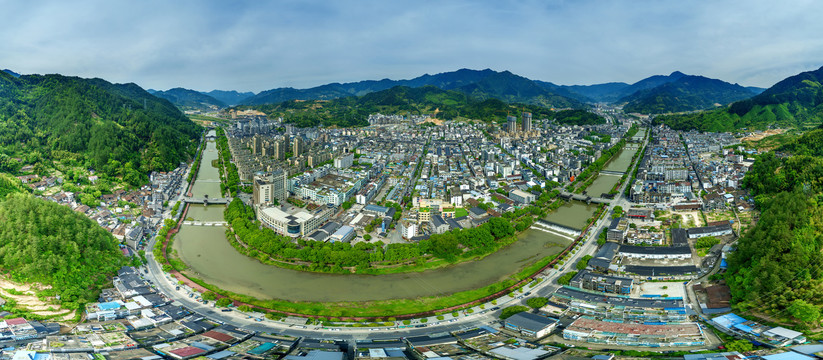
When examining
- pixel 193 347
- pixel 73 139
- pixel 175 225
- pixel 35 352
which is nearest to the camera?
pixel 35 352

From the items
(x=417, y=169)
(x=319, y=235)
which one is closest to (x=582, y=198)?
(x=417, y=169)

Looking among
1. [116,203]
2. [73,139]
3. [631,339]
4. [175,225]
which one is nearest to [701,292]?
[631,339]

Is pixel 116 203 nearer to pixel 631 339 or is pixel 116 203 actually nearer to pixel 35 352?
pixel 35 352

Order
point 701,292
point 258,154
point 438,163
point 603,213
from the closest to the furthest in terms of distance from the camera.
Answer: point 701,292
point 603,213
point 438,163
point 258,154

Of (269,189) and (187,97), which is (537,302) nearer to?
(269,189)

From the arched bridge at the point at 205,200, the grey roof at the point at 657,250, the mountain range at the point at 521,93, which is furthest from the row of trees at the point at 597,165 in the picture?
the mountain range at the point at 521,93

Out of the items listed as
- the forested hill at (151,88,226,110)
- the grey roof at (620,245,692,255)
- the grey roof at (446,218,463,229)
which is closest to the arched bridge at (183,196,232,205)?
the grey roof at (446,218,463,229)
